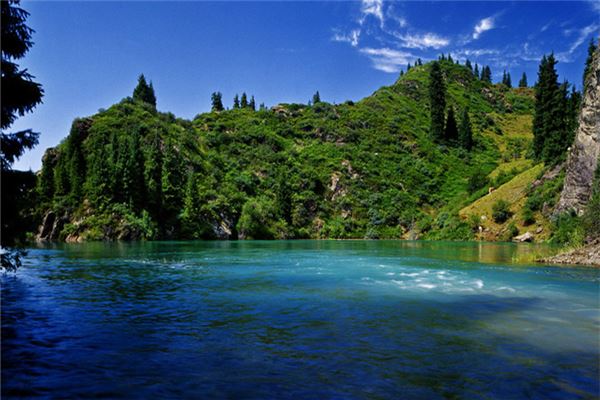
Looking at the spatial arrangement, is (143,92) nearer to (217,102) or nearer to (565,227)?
(217,102)

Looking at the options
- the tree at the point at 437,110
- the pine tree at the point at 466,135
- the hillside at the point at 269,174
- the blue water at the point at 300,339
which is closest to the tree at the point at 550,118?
the hillside at the point at 269,174

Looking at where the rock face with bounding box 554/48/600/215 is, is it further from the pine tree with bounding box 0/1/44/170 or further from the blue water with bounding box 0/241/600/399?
the pine tree with bounding box 0/1/44/170

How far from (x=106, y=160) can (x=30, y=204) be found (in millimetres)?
71222

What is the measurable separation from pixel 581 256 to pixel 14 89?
33.0 meters

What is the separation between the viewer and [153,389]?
23.0ft

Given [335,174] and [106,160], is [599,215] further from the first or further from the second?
[335,174]

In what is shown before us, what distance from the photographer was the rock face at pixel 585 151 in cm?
5138

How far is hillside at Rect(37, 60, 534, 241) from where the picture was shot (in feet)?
257

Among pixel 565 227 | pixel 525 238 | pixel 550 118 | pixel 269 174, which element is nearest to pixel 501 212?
pixel 525 238

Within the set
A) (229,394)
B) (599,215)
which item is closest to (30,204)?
(229,394)

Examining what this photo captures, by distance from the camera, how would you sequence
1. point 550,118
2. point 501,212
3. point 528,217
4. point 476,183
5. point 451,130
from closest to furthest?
point 528,217
point 501,212
point 550,118
point 476,183
point 451,130

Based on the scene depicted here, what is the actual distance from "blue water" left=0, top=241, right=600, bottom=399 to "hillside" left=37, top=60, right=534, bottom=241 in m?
57.3

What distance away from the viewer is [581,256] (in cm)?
2905

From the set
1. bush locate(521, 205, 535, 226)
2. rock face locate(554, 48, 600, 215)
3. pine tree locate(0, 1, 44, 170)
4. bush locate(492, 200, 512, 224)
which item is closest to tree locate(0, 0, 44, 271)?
pine tree locate(0, 1, 44, 170)
